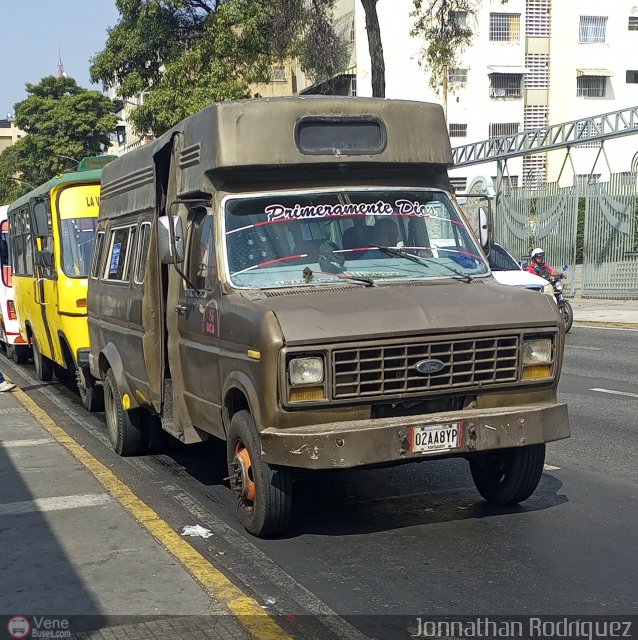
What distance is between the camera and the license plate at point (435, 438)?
5.81m

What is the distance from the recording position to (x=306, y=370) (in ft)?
18.7

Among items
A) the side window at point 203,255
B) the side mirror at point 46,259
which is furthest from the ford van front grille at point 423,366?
the side mirror at point 46,259

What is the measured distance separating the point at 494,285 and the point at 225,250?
5.81 feet

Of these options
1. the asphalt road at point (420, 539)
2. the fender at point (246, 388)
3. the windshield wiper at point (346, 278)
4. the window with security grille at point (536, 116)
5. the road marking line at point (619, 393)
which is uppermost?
the window with security grille at point (536, 116)

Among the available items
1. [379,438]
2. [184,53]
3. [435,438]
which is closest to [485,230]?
[435,438]

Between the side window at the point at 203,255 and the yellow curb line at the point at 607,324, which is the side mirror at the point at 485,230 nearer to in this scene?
the side window at the point at 203,255

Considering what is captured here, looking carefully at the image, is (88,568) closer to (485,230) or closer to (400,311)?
(400,311)

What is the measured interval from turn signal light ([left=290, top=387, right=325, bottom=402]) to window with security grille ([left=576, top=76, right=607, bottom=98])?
5400 centimetres

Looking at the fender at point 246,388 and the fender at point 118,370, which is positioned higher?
the fender at point 246,388

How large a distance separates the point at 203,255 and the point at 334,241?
925 mm

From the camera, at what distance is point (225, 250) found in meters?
6.62

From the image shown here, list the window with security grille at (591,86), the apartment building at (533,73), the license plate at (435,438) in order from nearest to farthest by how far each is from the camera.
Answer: the license plate at (435,438) < the apartment building at (533,73) < the window with security grille at (591,86)

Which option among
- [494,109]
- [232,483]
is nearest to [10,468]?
[232,483]

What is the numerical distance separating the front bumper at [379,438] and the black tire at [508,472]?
0.41 m
